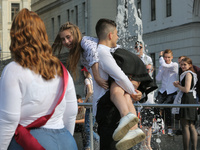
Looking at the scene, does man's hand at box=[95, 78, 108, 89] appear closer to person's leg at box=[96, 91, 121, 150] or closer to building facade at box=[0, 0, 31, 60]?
person's leg at box=[96, 91, 121, 150]

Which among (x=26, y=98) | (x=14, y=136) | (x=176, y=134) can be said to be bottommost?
(x=176, y=134)

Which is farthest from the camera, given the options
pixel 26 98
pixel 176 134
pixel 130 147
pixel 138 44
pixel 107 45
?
pixel 138 44

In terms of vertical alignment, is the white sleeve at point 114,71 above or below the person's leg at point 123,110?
above

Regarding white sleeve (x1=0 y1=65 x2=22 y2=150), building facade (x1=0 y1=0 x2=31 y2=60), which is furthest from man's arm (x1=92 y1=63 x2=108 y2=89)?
building facade (x1=0 y1=0 x2=31 y2=60)

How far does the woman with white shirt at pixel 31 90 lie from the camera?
3084 mm

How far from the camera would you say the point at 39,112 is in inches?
125

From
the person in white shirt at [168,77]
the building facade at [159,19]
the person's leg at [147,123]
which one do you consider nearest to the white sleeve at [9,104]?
the person's leg at [147,123]

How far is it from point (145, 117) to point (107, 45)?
3.58m

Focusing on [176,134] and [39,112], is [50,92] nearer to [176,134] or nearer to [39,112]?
[39,112]

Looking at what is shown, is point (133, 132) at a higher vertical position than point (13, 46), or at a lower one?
lower

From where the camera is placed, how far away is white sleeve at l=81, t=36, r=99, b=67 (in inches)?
182

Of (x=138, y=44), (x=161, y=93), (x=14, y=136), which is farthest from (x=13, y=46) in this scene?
(x=161, y=93)

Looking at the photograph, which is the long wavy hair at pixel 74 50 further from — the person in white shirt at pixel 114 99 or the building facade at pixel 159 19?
the building facade at pixel 159 19

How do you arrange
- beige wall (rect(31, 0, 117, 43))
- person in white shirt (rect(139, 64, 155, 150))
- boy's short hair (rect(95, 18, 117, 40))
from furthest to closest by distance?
1. beige wall (rect(31, 0, 117, 43))
2. person in white shirt (rect(139, 64, 155, 150))
3. boy's short hair (rect(95, 18, 117, 40))
